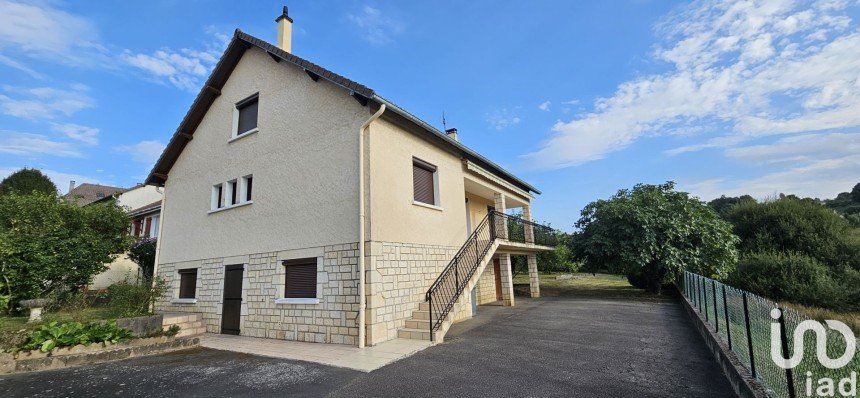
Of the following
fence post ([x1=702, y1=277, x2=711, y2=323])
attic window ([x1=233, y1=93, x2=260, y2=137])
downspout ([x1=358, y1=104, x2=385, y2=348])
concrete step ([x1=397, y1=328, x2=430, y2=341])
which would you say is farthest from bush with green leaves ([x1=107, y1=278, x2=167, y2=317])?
fence post ([x1=702, y1=277, x2=711, y2=323])

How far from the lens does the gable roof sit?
27.2 feet

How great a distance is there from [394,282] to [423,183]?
3.08 m

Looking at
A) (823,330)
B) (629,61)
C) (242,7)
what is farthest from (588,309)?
(242,7)

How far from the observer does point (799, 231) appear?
19.3m

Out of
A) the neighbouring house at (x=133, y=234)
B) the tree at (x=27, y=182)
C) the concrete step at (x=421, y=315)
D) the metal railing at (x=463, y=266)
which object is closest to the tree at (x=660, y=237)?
the metal railing at (x=463, y=266)

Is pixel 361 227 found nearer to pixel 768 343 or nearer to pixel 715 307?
pixel 768 343

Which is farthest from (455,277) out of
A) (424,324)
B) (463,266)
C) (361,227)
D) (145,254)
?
(145,254)

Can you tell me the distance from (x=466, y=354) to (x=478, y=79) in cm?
1017

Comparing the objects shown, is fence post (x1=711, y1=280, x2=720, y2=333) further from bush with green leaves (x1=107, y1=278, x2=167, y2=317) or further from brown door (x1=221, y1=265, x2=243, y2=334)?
bush with green leaves (x1=107, y1=278, x2=167, y2=317)

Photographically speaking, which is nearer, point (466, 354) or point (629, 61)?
point (466, 354)

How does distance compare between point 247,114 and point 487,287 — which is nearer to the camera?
point 247,114

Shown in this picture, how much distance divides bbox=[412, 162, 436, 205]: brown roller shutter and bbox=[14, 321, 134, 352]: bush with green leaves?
274 inches

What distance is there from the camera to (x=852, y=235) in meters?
18.8

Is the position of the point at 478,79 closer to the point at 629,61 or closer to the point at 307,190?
the point at 629,61
